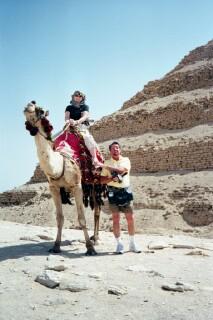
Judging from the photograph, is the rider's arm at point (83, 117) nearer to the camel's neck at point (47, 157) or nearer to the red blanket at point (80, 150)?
the red blanket at point (80, 150)

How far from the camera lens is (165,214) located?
15.4 m

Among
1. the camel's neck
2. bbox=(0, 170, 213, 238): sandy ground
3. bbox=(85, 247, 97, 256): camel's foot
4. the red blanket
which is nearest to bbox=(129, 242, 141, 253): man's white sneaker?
bbox=(85, 247, 97, 256): camel's foot

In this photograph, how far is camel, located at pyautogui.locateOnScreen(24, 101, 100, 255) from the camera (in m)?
5.54

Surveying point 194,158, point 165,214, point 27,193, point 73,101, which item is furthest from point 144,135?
point 73,101

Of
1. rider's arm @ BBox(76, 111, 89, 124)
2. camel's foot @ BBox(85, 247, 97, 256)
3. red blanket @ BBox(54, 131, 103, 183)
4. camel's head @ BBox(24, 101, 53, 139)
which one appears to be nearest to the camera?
camel's head @ BBox(24, 101, 53, 139)

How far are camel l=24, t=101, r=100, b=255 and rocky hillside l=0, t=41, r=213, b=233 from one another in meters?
8.24

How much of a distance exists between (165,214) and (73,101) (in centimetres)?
919

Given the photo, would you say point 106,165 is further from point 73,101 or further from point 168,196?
point 168,196

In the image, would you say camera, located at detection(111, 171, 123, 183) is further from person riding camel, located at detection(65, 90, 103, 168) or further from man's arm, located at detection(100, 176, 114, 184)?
person riding camel, located at detection(65, 90, 103, 168)

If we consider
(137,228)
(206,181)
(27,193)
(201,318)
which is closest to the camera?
(201,318)

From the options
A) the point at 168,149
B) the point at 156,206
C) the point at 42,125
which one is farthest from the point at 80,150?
the point at 168,149

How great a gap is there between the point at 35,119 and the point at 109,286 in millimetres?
2451

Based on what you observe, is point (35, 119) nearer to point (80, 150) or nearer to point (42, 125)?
point (42, 125)

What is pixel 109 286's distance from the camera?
158 inches
